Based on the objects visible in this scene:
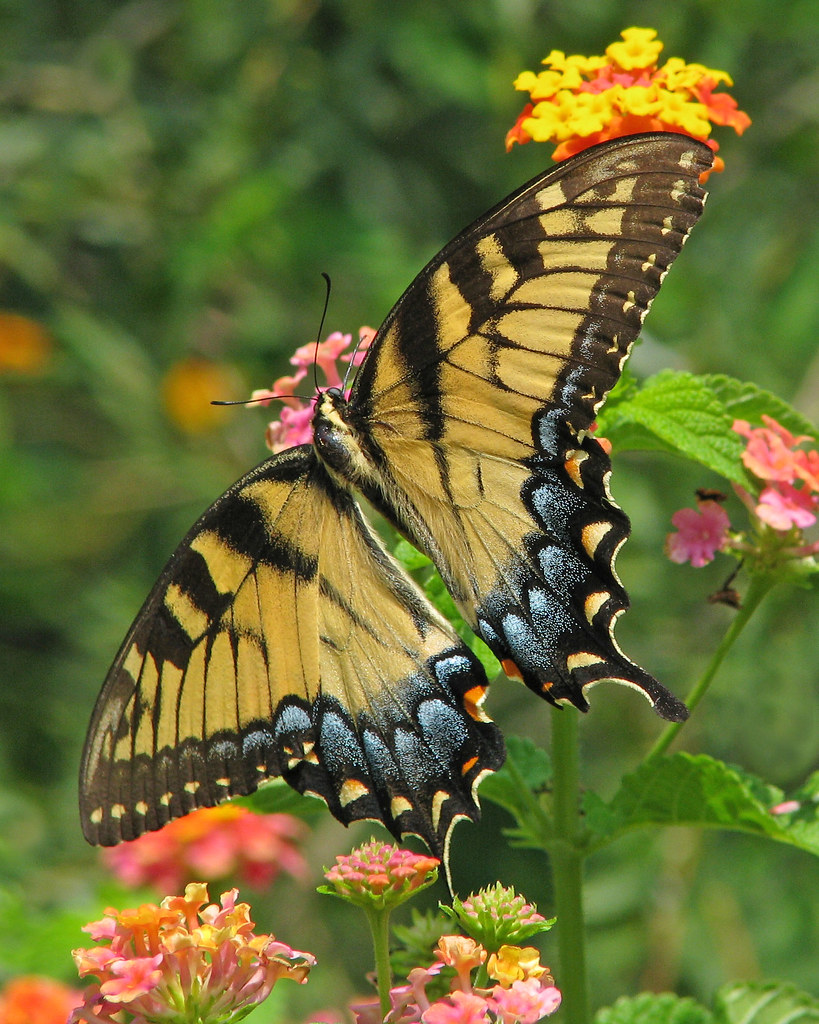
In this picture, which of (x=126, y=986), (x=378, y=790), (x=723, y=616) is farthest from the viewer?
(x=723, y=616)

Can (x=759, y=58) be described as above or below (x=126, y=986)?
above

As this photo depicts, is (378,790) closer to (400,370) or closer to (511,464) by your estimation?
(511,464)

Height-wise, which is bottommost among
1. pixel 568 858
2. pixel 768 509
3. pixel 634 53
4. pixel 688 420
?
pixel 568 858

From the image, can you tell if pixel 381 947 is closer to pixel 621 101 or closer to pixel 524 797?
pixel 524 797

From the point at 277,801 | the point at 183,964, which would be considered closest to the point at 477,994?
the point at 183,964

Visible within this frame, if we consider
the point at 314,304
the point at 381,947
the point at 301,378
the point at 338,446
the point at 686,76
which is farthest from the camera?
the point at 314,304

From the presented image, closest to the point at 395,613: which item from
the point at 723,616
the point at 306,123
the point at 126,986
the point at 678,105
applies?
the point at 126,986
